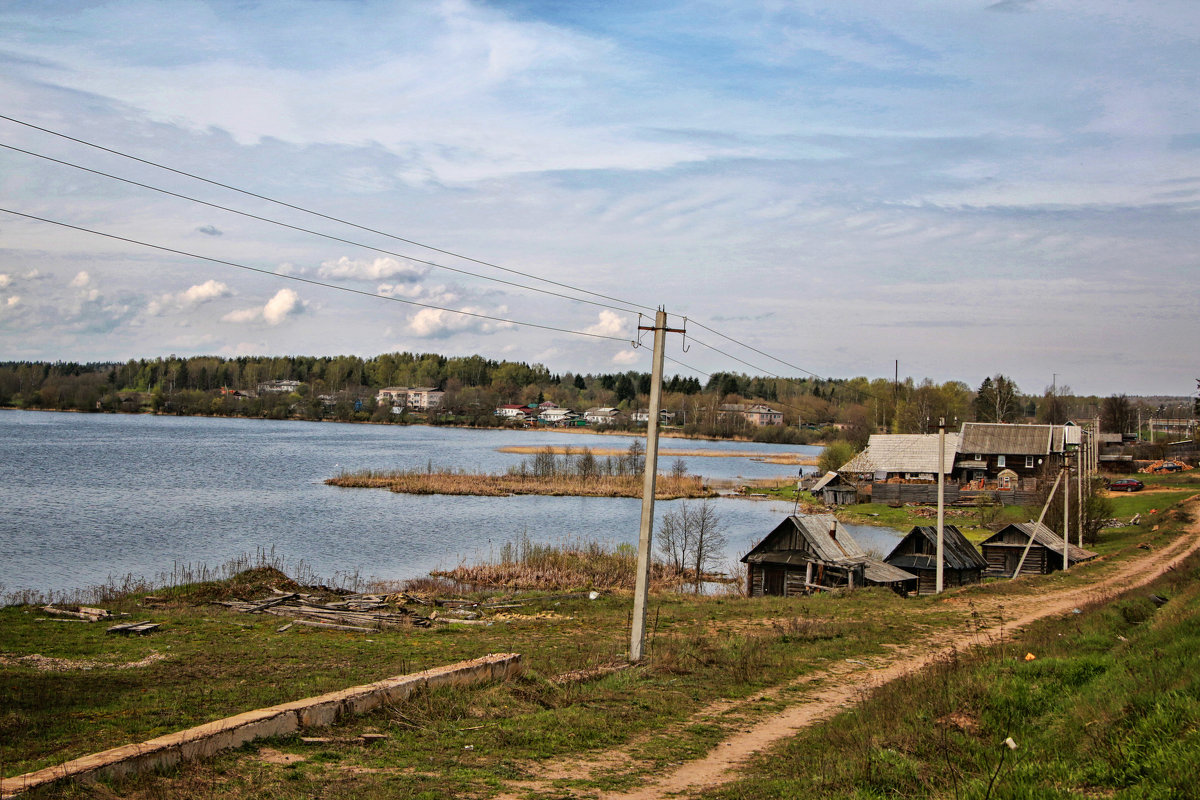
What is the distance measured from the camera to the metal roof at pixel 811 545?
30328 mm

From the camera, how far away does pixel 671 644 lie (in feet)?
57.8

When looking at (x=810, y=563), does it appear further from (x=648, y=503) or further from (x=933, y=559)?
(x=648, y=503)

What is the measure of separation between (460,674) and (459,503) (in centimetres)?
4791

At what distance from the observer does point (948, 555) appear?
32.9 m

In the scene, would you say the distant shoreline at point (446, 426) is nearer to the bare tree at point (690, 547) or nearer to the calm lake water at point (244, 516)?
the calm lake water at point (244, 516)

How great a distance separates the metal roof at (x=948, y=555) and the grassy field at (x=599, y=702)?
12.0 m

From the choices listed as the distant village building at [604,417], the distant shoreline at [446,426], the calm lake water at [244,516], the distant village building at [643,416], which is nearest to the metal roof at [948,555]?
the calm lake water at [244,516]

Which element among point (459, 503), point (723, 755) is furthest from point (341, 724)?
point (459, 503)

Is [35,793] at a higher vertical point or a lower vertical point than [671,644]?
higher

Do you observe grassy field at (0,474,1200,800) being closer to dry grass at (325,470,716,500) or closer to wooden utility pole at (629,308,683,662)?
wooden utility pole at (629,308,683,662)

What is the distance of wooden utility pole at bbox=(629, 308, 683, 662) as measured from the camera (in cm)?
1569

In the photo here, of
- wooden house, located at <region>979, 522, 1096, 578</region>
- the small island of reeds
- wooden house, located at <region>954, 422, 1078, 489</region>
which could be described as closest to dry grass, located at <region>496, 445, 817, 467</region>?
the small island of reeds

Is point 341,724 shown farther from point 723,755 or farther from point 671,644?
point 671,644

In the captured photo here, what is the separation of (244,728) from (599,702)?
5138mm
